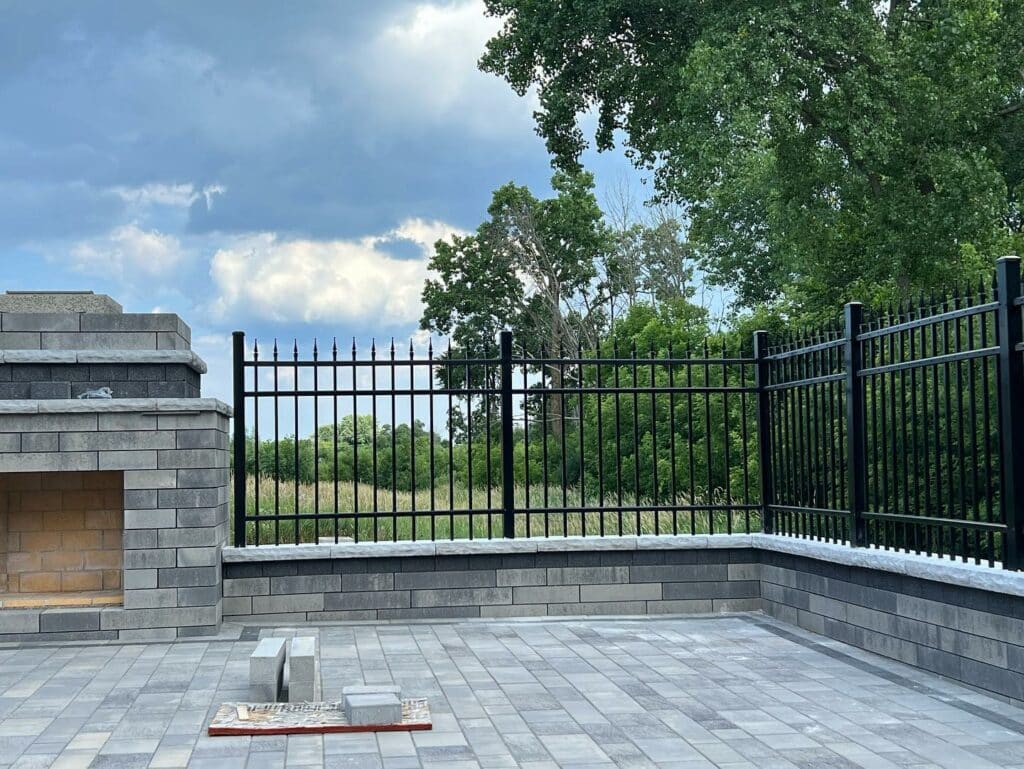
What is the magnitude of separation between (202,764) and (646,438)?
15.0m

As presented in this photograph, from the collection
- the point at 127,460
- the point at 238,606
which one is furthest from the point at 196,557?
the point at 127,460

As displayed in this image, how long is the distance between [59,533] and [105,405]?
1.42 metres

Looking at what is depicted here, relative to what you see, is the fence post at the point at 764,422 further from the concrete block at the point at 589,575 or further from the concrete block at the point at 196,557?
the concrete block at the point at 196,557

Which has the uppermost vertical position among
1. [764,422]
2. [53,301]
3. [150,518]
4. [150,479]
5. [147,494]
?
[53,301]

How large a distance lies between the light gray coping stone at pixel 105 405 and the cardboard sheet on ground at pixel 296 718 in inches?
120

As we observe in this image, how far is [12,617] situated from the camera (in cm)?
831

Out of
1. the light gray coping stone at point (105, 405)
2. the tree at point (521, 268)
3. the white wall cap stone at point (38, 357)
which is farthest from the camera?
the tree at point (521, 268)

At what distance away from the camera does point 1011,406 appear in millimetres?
6105

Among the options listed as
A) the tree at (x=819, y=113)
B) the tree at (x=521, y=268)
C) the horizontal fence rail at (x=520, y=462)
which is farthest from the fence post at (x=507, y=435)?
the tree at (x=521, y=268)

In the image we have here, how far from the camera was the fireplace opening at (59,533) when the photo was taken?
8.96 m

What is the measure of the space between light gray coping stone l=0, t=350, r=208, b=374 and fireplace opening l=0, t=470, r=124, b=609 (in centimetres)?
103

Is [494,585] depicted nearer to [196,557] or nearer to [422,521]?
[196,557]

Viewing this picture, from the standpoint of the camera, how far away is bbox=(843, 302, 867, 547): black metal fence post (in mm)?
7891

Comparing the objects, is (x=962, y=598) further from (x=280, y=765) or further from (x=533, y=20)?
(x=533, y=20)
